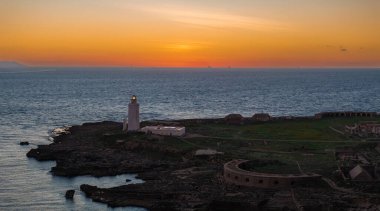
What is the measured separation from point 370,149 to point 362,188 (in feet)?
50.0

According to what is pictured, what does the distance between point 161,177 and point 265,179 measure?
9.63 metres

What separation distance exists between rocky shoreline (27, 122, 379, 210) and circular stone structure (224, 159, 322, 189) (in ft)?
2.62

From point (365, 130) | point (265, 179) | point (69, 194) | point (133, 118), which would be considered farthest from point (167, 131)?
point (265, 179)

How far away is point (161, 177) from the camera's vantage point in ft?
166

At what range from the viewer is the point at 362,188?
43500mm

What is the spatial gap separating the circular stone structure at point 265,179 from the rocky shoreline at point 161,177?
80 cm

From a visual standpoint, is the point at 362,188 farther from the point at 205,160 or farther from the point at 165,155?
the point at 165,155

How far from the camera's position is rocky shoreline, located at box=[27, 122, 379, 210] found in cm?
4109

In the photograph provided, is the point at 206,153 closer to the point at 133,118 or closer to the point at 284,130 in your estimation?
the point at 284,130

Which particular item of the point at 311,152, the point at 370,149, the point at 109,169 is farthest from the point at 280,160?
the point at 109,169

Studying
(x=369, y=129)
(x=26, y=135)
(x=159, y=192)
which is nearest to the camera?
(x=159, y=192)

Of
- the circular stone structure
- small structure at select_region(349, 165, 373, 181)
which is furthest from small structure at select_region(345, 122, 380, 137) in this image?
the circular stone structure

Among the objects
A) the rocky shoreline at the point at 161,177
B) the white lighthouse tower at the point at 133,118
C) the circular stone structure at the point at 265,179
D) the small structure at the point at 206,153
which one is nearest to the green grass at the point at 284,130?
the white lighthouse tower at the point at 133,118

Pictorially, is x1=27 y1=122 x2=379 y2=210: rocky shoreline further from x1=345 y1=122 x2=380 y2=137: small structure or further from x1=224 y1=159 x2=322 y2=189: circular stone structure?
x1=345 y1=122 x2=380 y2=137: small structure
